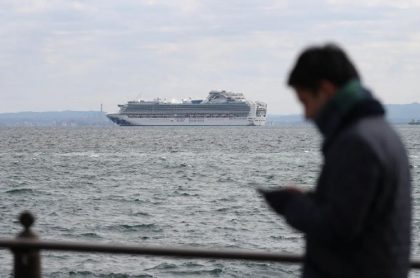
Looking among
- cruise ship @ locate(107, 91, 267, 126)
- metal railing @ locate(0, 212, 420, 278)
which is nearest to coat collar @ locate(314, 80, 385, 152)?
metal railing @ locate(0, 212, 420, 278)

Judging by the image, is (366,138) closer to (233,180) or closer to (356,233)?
(356,233)

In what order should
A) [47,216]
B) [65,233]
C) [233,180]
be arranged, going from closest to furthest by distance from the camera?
1. [65,233]
2. [47,216]
3. [233,180]

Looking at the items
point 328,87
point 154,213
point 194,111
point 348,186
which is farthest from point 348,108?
point 194,111

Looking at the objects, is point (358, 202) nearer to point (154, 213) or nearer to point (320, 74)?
point (320, 74)

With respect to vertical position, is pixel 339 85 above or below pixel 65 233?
above

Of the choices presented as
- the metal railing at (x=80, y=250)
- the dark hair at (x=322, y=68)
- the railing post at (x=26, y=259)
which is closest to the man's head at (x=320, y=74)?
the dark hair at (x=322, y=68)

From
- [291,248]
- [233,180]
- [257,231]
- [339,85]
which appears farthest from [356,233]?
[233,180]

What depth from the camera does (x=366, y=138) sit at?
2205mm

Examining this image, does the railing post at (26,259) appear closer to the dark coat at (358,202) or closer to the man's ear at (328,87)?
the dark coat at (358,202)

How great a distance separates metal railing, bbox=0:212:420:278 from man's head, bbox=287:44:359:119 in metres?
0.83

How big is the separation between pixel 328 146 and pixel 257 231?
56.0ft

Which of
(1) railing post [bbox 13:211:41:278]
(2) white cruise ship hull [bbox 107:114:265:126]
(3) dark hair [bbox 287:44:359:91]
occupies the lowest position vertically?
(2) white cruise ship hull [bbox 107:114:265:126]

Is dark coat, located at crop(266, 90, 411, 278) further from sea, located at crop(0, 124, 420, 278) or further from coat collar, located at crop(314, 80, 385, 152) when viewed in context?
sea, located at crop(0, 124, 420, 278)

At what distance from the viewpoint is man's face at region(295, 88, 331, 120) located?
7.63ft
